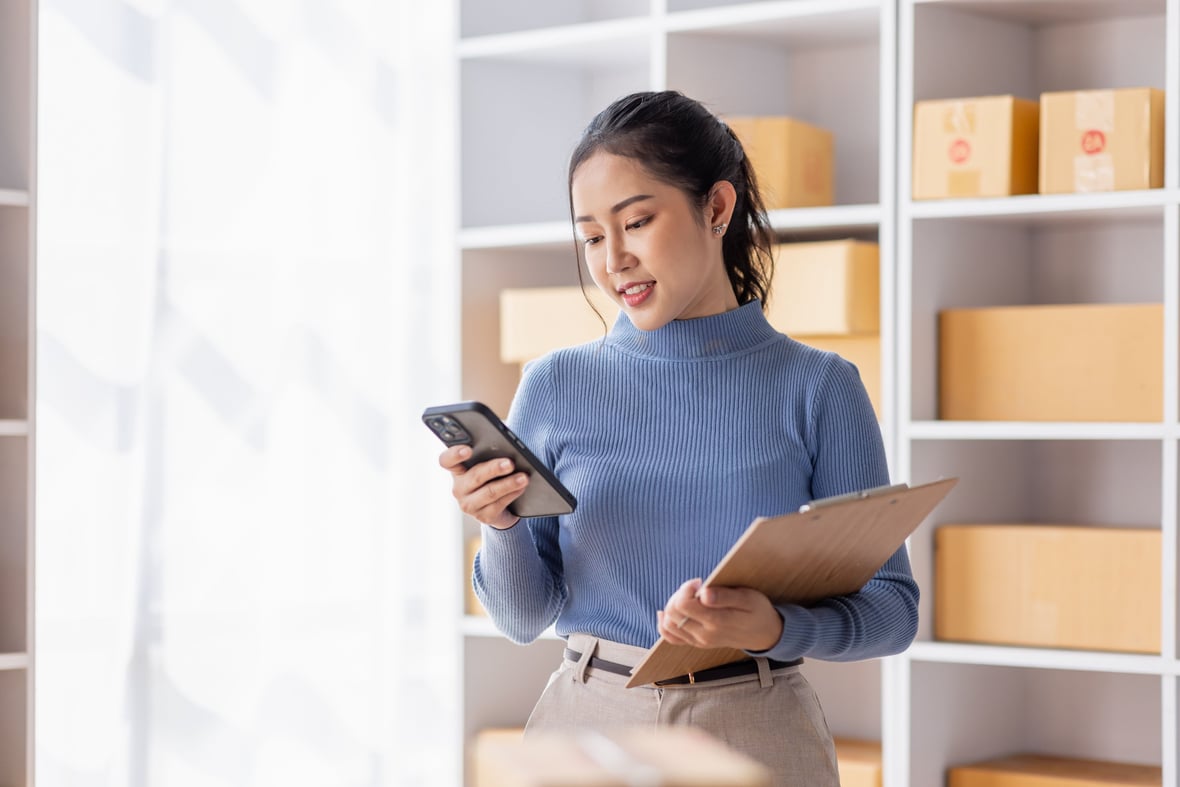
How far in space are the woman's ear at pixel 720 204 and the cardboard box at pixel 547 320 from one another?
3.25 ft

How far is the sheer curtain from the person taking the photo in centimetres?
231

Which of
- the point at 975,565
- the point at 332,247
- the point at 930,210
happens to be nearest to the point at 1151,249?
the point at 930,210

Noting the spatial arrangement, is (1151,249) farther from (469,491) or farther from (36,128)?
(36,128)

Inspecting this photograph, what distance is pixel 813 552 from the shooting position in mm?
1257

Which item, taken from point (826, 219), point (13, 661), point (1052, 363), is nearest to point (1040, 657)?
point (1052, 363)

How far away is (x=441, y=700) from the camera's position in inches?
116

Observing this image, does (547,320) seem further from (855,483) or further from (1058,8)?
(855,483)

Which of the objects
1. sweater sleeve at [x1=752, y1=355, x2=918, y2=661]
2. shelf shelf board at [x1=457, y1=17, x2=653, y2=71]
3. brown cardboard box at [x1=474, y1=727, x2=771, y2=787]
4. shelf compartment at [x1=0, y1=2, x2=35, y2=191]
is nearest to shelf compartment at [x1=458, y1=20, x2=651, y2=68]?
shelf shelf board at [x1=457, y1=17, x2=653, y2=71]

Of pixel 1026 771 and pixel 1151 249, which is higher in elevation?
pixel 1151 249

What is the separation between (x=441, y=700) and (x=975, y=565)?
3.88 feet

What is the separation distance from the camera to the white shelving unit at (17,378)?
6.93 ft

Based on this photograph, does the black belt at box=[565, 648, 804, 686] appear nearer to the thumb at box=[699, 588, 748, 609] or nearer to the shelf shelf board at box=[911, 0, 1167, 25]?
the thumb at box=[699, 588, 748, 609]

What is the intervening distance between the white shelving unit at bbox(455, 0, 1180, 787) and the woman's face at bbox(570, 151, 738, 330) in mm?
919

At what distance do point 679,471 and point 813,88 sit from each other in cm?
150
